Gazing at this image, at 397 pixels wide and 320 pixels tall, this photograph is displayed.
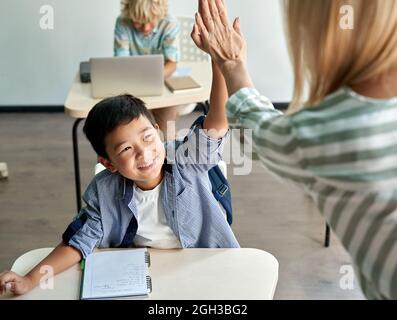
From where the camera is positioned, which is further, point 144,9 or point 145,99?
point 144,9

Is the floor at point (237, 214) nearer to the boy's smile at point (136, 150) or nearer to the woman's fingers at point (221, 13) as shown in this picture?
the boy's smile at point (136, 150)

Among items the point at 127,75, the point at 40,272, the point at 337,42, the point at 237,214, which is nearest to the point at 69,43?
the point at 127,75

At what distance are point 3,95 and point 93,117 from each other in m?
3.12

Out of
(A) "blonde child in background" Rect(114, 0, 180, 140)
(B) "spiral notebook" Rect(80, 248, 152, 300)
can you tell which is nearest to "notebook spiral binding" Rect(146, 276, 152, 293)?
(B) "spiral notebook" Rect(80, 248, 152, 300)

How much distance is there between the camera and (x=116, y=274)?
1.33 metres

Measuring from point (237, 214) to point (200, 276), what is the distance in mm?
1686

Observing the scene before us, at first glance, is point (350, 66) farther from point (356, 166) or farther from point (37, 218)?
point (37, 218)

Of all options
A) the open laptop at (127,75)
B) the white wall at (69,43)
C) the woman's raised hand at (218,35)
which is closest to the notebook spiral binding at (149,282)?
the woman's raised hand at (218,35)

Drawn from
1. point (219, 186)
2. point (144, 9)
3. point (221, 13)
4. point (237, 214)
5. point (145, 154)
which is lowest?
point (237, 214)

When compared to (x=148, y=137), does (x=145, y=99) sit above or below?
below

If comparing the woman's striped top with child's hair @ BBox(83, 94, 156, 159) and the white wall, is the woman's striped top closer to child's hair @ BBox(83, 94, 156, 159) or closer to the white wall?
child's hair @ BBox(83, 94, 156, 159)

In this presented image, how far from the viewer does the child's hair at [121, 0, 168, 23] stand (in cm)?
286

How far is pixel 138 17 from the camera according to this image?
289cm

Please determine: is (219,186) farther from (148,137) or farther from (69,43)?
(69,43)
